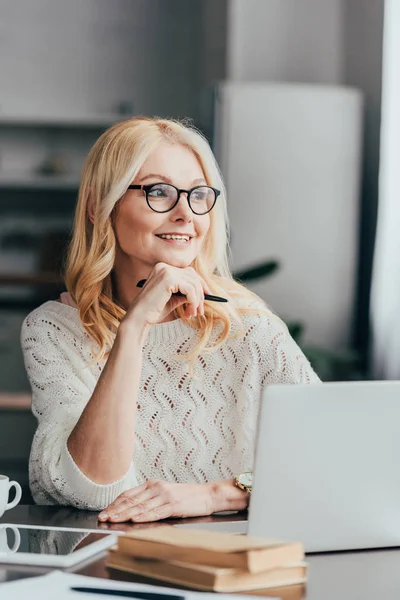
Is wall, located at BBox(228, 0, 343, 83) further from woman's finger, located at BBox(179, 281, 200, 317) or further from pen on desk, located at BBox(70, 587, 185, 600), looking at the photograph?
pen on desk, located at BBox(70, 587, 185, 600)

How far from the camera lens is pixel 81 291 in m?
1.85

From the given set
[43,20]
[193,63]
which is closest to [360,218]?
[193,63]

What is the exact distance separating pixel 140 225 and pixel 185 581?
0.95 metres

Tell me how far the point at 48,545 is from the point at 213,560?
0.29 meters

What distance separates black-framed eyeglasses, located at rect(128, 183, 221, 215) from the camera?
176 centimetres

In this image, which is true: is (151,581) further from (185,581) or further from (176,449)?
(176,449)

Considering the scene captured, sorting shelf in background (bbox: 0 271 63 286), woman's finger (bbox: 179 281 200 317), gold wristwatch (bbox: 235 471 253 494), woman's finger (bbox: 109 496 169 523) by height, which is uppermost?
woman's finger (bbox: 179 281 200 317)

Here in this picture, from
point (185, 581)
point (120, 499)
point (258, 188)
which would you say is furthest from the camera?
point (258, 188)

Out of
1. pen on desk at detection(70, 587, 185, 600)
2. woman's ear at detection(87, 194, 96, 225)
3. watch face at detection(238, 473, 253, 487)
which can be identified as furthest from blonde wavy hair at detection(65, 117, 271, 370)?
pen on desk at detection(70, 587, 185, 600)

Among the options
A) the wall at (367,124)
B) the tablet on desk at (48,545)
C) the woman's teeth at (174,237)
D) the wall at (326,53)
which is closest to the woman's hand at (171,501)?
the tablet on desk at (48,545)

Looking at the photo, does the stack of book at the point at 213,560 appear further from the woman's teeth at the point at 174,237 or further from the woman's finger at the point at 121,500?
the woman's teeth at the point at 174,237

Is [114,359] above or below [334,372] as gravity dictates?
above

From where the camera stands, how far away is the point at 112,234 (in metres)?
1.83

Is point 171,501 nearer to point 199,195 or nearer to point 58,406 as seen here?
point 58,406
